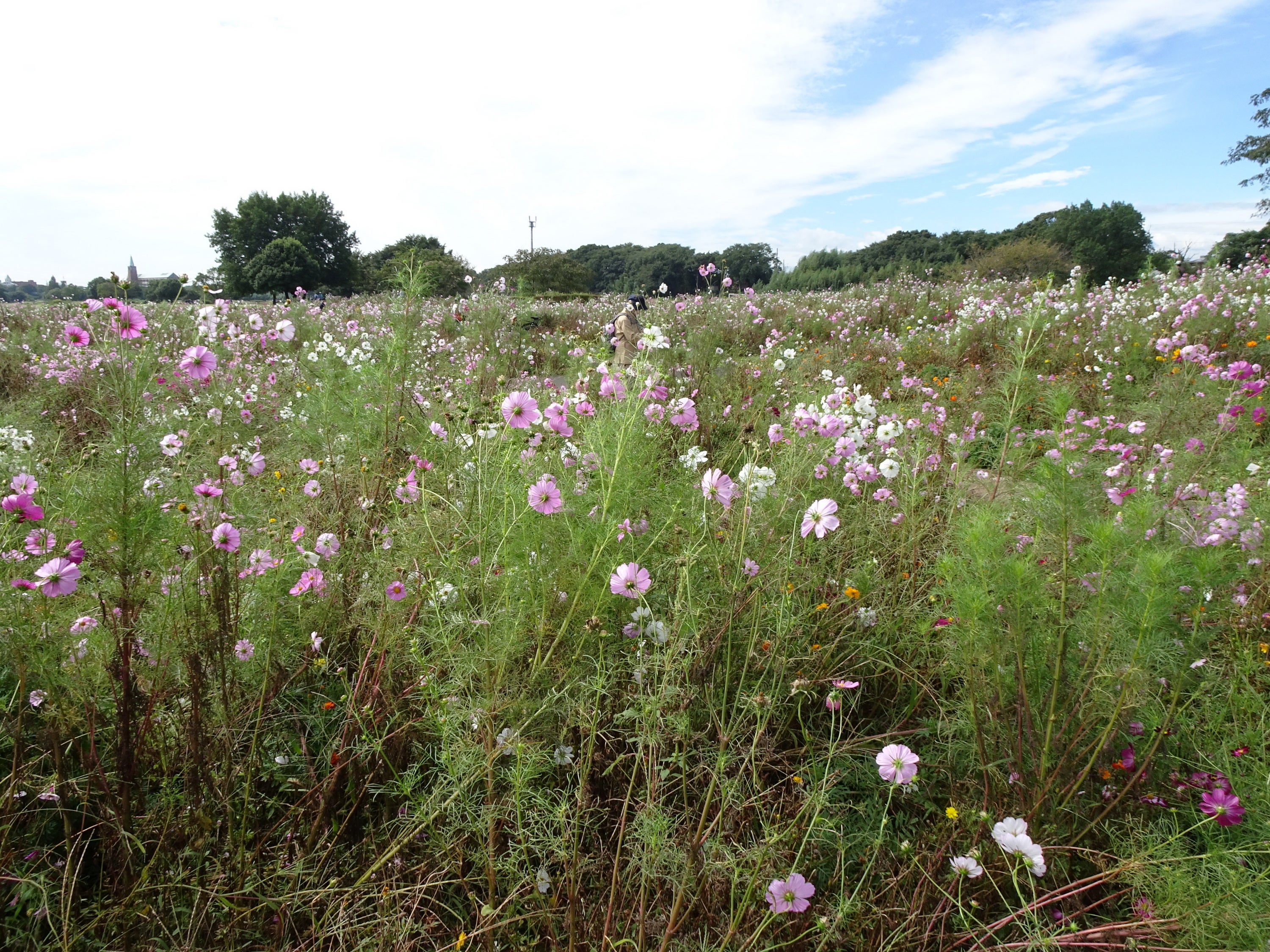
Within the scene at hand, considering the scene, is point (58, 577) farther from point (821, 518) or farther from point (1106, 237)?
point (1106, 237)

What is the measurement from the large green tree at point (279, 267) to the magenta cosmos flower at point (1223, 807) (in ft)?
137

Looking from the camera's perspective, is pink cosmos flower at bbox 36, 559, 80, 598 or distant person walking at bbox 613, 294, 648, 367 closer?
pink cosmos flower at bbox 36, 559, 80, 598

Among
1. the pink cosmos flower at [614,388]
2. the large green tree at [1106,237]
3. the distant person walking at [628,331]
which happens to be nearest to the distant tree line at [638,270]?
the distant person walking at [628,331]

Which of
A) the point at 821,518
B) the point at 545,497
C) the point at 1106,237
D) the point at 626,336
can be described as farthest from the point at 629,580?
the point at 1106,237

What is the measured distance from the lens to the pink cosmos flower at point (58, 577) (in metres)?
1.25

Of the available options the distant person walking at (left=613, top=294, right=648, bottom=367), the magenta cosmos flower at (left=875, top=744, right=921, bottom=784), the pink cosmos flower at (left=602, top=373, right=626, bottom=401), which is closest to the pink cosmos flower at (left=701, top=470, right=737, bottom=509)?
the pink cosmos flower at (left=602, top=373, right=626, bottom=401)

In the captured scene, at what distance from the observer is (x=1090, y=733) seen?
1494 millimetres

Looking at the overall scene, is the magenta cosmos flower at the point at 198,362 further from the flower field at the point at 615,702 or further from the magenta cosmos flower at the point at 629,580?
the magenta cosmos flower at the point at 629,580

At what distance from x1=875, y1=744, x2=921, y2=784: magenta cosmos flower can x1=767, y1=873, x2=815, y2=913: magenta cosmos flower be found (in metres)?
0.27

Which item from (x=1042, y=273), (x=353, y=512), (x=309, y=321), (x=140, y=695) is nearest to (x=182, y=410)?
(x=353, y=512)

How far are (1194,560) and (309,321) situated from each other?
27.5ft

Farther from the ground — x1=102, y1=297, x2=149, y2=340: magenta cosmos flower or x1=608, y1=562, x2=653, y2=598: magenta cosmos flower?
x1=102, y1=297, x2=149, y2=340: magenta cosmos flower

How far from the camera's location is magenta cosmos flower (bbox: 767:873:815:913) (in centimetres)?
116

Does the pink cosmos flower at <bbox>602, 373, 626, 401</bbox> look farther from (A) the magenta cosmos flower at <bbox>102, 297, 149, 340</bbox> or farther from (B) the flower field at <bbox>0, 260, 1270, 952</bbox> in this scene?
(A) the magenta cosmos flower at <bbox>102, 297, 149, 340</bbox>
